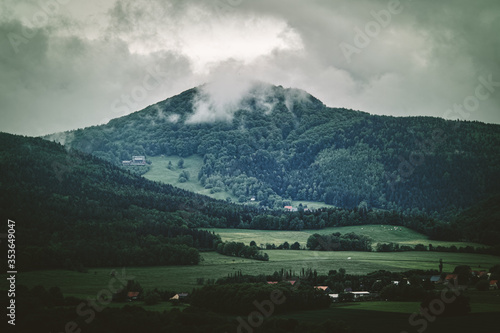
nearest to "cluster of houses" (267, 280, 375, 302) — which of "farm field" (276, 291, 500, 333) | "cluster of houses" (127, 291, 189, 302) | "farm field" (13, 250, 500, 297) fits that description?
"farm field" (276, 291, 500, 333)

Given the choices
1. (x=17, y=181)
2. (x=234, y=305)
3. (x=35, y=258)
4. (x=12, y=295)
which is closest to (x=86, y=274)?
(x=35, y=258)

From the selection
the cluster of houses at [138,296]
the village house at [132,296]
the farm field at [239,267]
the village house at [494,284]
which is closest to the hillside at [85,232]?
the farm field at [239,267]

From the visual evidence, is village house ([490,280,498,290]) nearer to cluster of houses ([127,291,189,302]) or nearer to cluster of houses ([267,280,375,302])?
cluster of houses ([267,280,375,302])

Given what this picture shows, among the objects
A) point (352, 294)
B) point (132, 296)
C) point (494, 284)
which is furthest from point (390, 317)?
point (132, 296)

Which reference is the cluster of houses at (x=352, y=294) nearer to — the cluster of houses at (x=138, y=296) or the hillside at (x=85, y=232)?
the cluster of houses at (x=138, y=296)

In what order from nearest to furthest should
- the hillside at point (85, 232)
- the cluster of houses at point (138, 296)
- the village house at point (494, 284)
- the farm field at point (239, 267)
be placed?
the cluster of houses at point (138, 296) < the village house at point (494, 284) < the farm field at point (239, 267) < the hillside at point (85, 232)

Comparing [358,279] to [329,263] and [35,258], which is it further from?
[35,258]

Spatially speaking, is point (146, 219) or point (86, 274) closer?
point (86, 274)

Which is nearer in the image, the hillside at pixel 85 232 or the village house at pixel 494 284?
the village house at pixel 494 284
